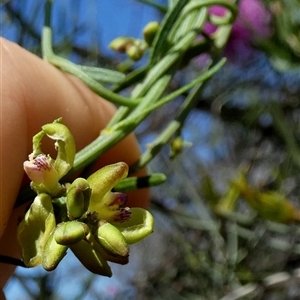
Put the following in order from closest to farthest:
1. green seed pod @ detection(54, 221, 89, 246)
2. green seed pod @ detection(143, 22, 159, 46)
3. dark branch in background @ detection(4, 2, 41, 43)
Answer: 1. green seed pod @ detection(54, 221, 89, 246)
2. green seed pod @ detection(143, 22, 159, 46)
3. dark branch in background @ detection(4, 2, 41, 43)

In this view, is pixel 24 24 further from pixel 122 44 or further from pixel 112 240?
pixel 112 240

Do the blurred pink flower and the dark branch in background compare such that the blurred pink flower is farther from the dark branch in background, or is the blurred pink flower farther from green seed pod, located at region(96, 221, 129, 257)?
green seed pod, located at region(96, 221, 129, 257)

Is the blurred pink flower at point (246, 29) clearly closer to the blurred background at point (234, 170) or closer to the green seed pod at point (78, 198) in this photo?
the blurred background at point (234, 170)

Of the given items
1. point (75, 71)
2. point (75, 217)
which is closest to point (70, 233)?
point (75, 217)

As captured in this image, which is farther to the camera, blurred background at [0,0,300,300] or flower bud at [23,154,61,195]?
blurred background at [0,0,300,300]

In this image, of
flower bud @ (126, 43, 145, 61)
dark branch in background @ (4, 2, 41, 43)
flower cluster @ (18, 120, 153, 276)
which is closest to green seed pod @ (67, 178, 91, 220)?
flower cluster @ (18, 120, 153, 276)

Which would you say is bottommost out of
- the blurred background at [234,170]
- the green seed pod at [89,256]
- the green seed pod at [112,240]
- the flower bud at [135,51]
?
the blurred background at [234,170]

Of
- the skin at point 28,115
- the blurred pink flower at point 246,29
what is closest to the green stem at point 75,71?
the skin at point 28,115
